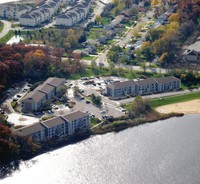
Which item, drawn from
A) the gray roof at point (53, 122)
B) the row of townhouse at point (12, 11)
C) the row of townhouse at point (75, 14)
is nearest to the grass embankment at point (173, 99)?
the gray roof at point (53, 122)

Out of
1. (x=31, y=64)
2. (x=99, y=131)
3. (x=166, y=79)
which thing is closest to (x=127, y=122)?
(x=99, y=131)

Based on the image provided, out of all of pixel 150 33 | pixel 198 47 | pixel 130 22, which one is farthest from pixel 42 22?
pixel 198 47

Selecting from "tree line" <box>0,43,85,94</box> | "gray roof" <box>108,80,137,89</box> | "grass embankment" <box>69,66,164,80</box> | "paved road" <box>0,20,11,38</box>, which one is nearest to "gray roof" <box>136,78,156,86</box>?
"gray roof" <box>108,80,137,89</box>

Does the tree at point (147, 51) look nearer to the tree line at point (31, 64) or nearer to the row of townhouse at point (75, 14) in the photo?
the tree line at point (31, 64)

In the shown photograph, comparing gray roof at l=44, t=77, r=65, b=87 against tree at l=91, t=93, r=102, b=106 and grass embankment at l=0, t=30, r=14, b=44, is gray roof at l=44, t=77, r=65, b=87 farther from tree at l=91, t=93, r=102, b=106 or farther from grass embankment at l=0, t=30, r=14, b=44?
grass embankment at l=0, t=30, r=14, b=44

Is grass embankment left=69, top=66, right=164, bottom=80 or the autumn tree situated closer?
the autumn tree

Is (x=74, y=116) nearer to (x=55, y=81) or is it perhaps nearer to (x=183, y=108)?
(x=55, y=81)
